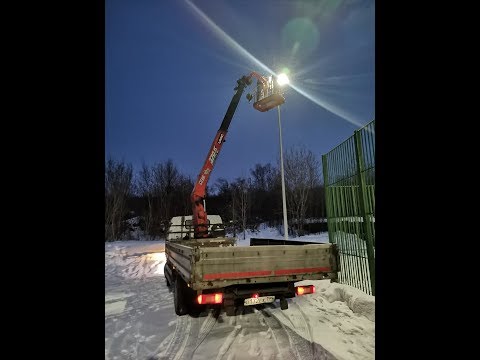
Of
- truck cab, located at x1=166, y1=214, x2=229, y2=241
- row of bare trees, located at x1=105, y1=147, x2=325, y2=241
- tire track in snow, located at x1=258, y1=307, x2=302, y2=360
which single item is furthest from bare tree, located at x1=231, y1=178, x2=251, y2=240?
tire track in snow, located at x1=258, y1=307, x2=302, y2=360

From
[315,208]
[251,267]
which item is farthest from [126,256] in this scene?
[315,208]

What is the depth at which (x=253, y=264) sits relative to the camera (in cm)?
536

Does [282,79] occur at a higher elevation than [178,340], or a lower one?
higher

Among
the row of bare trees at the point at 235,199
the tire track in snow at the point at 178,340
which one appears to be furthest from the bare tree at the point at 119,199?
the tire track in snow at the point at 178,340

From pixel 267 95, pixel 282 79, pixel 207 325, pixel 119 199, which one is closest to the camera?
pixel 207 325

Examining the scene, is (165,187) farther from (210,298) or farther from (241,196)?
(210,298)

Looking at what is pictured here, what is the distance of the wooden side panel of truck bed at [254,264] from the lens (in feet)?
16.4

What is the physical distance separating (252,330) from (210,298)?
91 cm

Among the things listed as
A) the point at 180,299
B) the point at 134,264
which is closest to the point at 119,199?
the point at 134,264

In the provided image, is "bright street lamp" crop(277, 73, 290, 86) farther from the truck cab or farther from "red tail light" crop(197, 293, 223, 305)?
"red tail light" crop(197, 293, 223, 305)

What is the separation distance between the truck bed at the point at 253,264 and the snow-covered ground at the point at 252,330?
2.64 ft
